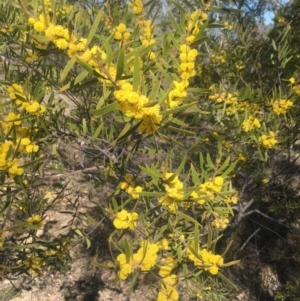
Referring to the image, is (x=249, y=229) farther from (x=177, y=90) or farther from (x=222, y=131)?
(x=177, y=90)

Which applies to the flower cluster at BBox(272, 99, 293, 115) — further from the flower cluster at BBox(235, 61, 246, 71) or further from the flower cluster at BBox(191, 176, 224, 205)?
the flower cluster at BBox(235, 61, 246, 71)

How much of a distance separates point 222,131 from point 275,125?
40 cm

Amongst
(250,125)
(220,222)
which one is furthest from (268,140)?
(220,222)

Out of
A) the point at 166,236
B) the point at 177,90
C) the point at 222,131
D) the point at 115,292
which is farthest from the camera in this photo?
the point at 115,292

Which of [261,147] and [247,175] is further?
[247,175]

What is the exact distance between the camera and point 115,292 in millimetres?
3293

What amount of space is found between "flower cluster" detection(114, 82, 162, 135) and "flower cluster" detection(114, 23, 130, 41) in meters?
0.72

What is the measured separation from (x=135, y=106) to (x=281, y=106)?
1.59 meters

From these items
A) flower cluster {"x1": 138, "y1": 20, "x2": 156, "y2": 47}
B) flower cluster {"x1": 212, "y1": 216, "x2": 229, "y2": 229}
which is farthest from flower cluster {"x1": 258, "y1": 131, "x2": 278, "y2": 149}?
flower cluster {"x1": 138, "y1": 20, "x2": 156, "y2": 47}

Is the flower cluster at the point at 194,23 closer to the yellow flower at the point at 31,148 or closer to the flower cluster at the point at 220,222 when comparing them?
the yellow flower at the point at 31,148

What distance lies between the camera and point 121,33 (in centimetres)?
163

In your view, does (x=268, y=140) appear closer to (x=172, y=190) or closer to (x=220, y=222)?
(x=220, y=222)

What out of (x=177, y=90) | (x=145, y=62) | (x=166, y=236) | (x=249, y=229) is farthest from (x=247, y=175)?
(x=177, y=90)

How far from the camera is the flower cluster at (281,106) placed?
2223 mm
